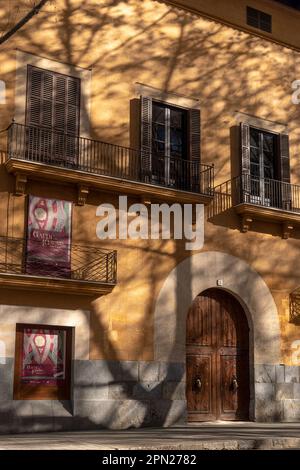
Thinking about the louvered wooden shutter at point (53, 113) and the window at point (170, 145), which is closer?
the louvered wooden shutter at point (53, 113)

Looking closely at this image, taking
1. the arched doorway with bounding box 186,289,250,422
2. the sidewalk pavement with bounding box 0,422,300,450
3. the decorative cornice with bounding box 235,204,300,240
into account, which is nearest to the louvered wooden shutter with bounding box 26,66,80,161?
the decorative cornice with bounding box 235,204,300,240

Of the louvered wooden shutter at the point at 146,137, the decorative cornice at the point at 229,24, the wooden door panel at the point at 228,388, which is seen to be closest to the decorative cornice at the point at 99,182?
the louvered wooden shutter at the point at 146,137

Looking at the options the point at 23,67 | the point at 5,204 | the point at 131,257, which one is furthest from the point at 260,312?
the point at 23,67

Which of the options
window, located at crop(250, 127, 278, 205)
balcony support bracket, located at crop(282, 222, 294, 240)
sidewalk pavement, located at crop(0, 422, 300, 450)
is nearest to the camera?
sidewalk pavement, located at crop(0, 422, 300, 450)

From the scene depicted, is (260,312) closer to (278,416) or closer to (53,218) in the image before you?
(278,416)

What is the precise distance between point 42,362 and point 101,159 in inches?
217

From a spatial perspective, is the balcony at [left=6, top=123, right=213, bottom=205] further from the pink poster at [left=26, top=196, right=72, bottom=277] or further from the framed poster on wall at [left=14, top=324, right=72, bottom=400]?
the framed poster on wall at [left=14, top=324, right=72, bottom=400]

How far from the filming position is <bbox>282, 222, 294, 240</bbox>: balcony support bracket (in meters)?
22.7

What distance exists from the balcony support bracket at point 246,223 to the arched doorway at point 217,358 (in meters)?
1.96

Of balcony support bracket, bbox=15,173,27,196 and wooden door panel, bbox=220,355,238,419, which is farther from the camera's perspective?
wooden door panel, bbox=220,355,238,419

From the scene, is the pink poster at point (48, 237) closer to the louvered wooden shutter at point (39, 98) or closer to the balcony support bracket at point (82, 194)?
the balcony support bracket at point (82, 194)

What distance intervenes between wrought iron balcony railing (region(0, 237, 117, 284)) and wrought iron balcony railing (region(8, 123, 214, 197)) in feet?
6.71

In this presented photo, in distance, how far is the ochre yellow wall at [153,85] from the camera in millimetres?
19031
